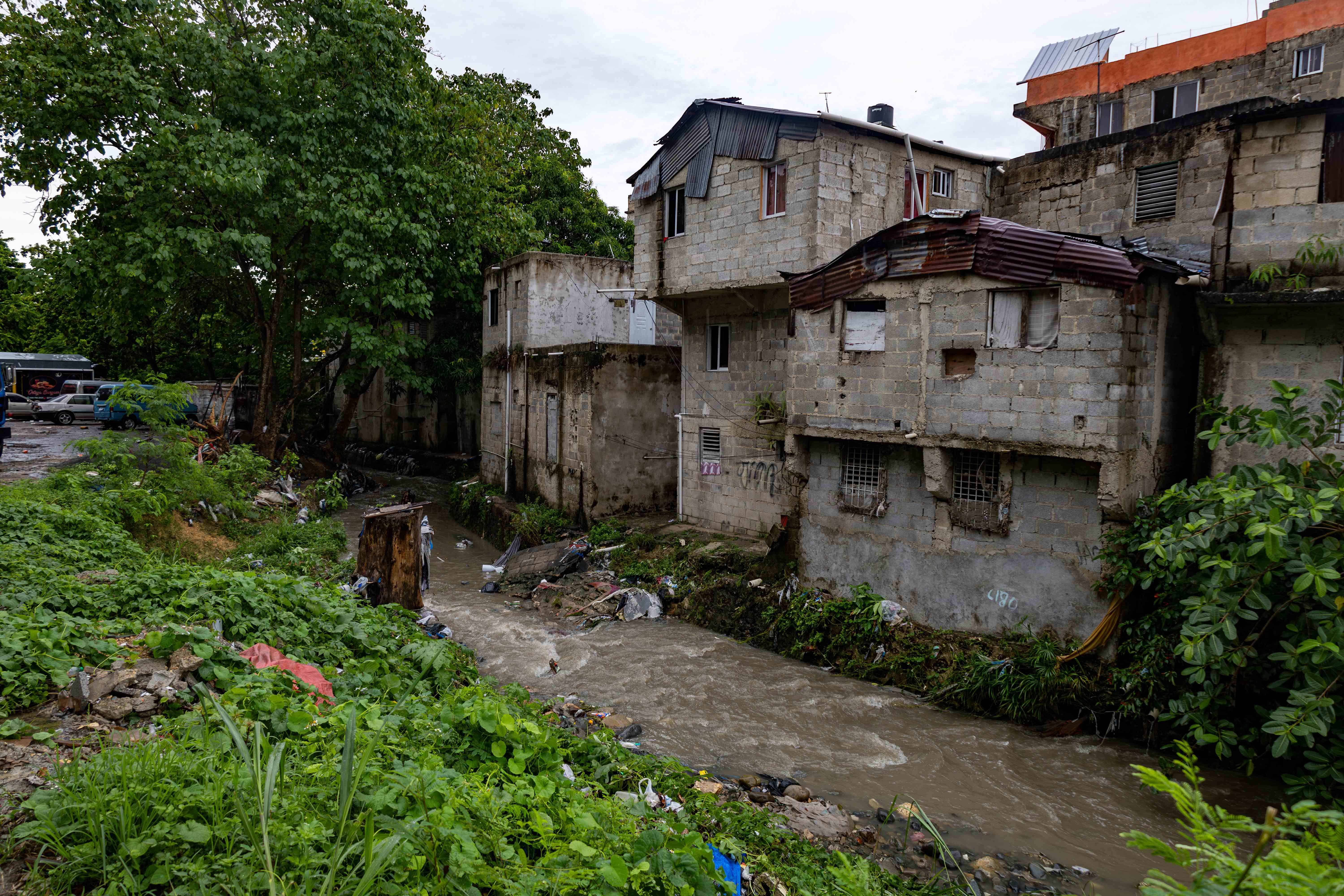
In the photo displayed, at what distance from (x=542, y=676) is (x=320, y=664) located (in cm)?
510

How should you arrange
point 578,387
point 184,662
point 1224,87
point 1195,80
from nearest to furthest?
point 184,662 → point 1224,87 → point 1195,80 → point 578,387

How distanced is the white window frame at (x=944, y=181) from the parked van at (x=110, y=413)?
22584 mm

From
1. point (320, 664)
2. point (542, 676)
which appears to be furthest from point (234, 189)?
point (320, 664)

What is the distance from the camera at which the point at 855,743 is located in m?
9.58

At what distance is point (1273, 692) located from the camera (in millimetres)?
8992

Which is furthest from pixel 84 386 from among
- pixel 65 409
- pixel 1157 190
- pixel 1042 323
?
pixel 1157 190

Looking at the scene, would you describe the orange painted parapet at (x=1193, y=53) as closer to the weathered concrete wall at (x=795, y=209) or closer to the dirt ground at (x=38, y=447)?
the weathered concrete wall at (x=795, y=209)

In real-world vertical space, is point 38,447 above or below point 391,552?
above

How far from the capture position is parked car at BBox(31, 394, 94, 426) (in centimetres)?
2950

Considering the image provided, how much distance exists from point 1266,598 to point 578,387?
14.4 meters

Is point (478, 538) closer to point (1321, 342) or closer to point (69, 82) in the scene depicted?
point (69, 82)

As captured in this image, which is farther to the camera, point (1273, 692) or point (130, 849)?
point (1273, 692)

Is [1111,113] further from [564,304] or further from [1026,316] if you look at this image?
[564,304]

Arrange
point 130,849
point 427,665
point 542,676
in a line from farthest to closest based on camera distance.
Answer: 1. point 542,676
2. point 427,665
3. point 130,849
